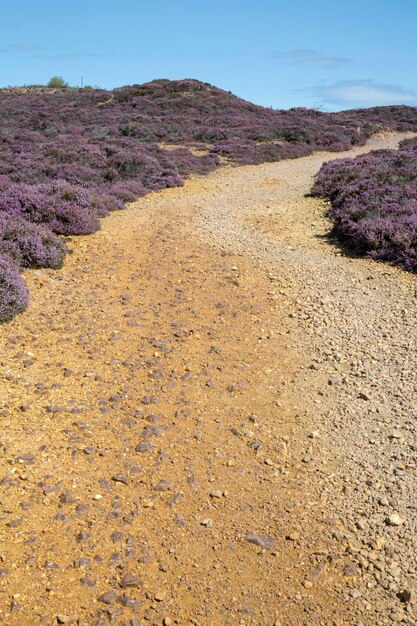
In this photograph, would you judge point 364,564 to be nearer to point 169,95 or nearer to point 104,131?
point 104,131

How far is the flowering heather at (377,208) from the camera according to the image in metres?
11.0

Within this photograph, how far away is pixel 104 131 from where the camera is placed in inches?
1129

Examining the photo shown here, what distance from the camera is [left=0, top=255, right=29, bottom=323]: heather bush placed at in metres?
7.51

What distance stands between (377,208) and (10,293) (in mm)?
9074

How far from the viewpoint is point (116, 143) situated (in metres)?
23.7

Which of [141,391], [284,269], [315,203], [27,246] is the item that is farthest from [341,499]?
[315,203]

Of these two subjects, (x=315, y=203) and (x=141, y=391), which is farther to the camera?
(x=315, y=203)

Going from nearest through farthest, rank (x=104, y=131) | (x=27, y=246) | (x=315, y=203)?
(x=27, y=246) → (x=315, y=203) → (x=104, y=131)

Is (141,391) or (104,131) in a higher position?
(104,131)

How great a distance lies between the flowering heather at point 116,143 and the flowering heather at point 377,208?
594 cm

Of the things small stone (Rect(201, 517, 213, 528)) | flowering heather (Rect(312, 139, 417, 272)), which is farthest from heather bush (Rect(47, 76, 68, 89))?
small stone (Rect(201, 517, 213, 528))

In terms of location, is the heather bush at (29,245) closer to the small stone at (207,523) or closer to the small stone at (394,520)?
the small stone at (207,523)

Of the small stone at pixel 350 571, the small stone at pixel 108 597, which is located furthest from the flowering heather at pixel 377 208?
the small stone at pixel 108 597

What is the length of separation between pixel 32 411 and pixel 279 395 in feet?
9.37
